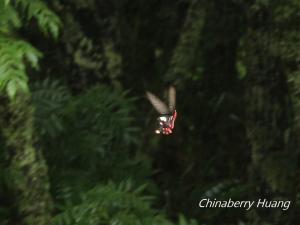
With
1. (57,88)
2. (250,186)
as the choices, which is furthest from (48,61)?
(250,186)

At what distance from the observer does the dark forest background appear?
125 inches

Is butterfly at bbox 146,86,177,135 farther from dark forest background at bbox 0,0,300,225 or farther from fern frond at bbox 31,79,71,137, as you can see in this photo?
fern frond at bbox 31,79,71,137

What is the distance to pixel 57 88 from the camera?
3.88 meters

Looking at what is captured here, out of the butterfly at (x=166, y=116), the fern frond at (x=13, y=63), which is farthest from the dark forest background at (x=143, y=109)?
the butterfly at (x=166, y=116)

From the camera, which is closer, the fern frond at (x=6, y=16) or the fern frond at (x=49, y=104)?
the fern frond at (x=6, y=16)

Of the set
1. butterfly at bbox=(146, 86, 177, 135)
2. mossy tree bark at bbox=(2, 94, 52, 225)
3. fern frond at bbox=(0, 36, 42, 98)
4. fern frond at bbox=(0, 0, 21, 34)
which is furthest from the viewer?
mossy tree bark at bbox=(2, 94, 52, 225)

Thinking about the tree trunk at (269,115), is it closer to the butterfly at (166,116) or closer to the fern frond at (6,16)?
the fern frond at (6,16)

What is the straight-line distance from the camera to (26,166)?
3145 millimetres

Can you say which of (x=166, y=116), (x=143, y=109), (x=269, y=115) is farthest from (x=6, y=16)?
(x=143, y=109)

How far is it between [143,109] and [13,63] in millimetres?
2409

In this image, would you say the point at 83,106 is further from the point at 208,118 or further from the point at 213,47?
the point at 208,118

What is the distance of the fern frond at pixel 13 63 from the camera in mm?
2492

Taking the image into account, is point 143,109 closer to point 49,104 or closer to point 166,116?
point 49,104

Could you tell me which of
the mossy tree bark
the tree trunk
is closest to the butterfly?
the mossy tree bark
